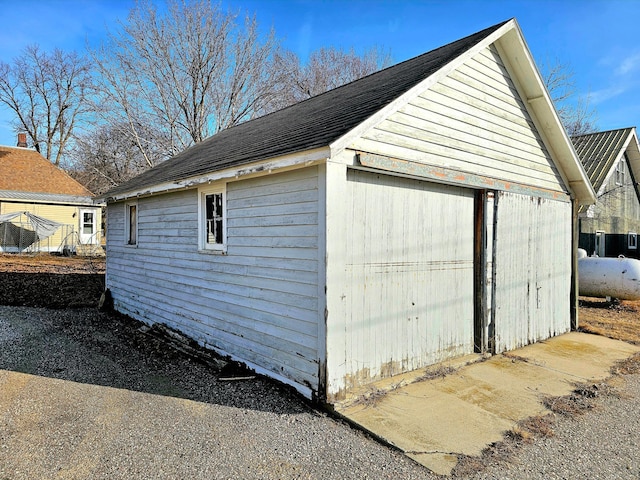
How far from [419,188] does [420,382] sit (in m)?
2.52

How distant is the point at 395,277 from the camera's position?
5230 mm

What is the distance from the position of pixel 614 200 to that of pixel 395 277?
62.7 ft

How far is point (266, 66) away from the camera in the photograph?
23438 mm

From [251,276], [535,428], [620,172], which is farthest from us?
[620,172]

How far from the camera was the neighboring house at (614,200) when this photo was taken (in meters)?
15.1

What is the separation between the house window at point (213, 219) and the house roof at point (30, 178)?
19079mm

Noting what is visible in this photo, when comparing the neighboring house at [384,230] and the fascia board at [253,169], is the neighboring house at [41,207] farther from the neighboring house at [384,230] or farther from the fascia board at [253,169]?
the neighboring house at [384,230]

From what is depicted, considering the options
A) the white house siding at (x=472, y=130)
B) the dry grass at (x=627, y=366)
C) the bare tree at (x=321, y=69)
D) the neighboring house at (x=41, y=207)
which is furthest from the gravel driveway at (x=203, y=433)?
the bare tree at (x=321, y=69)

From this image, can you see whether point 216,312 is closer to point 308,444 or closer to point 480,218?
point 308,444

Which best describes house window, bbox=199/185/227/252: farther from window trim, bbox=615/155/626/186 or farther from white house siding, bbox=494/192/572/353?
window trim, bbox=615/155/626/186

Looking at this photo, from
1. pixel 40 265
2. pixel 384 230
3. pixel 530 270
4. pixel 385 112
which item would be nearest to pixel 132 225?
pixel 384 230

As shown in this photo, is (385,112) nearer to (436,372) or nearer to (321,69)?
(436,372)

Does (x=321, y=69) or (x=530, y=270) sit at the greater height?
(x=321, y=69)

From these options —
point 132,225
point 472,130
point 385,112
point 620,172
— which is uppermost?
point 620,172
